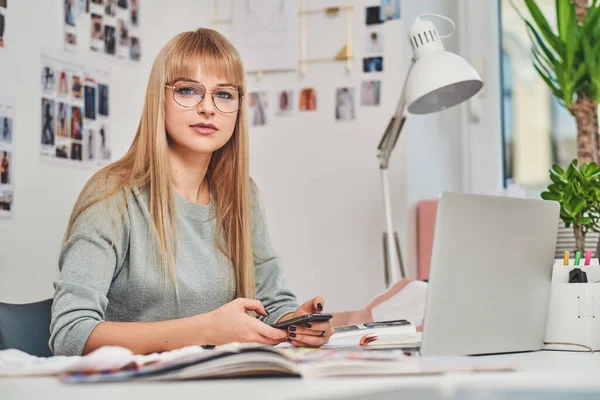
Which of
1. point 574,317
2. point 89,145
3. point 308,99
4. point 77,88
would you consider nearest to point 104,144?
point 89,145

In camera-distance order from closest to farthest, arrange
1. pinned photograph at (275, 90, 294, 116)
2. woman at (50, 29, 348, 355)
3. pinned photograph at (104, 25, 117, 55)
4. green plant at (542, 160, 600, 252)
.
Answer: woman at (50, 29, 348, 355) → green plant at (542, 160, 600, 252) → pinned photograph at (104, 25, 117, 55) → pinned photograph at (275, 90, 294, 116)

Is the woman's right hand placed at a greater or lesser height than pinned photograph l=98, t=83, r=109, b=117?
lesser

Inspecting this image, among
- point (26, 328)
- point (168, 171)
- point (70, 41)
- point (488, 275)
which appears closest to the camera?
Result: point (488, 275)

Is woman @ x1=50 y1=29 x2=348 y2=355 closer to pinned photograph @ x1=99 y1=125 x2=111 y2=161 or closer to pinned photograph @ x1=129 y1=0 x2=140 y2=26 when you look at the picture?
pinned photograph @ x1=99 y1=125 x2=111 y2=161

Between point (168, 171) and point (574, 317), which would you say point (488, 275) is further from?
point (168, 171)

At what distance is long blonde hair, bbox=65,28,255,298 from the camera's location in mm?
1551

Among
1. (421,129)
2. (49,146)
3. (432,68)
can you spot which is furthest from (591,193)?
(49,146)

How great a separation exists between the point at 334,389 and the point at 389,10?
228 centimetres

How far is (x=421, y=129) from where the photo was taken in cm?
286

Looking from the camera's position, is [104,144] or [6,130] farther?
[104,144]

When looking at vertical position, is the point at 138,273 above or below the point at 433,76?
below

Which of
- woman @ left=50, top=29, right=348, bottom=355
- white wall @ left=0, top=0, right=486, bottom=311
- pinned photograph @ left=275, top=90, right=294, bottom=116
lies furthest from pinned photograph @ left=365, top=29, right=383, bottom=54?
woman @ left=50, top=29, right=348, bottom=355

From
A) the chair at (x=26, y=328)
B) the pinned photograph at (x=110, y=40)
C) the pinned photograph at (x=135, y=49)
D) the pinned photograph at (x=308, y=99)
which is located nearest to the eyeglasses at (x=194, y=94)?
the chair at (x=26, y=328)

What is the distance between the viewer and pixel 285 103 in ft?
9.68
